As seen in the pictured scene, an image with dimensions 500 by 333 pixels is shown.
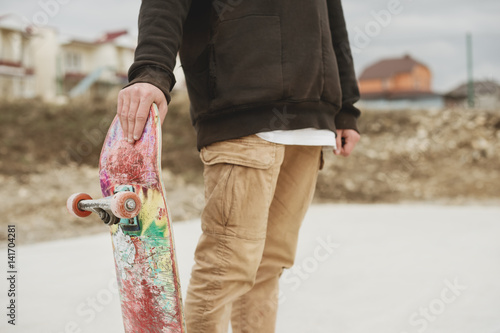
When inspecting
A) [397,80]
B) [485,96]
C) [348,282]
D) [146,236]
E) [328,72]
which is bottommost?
[348,282]

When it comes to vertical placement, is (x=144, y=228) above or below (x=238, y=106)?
below

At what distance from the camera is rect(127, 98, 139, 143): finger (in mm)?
1147

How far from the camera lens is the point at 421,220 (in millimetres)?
4691

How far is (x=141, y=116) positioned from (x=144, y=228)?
0.27m

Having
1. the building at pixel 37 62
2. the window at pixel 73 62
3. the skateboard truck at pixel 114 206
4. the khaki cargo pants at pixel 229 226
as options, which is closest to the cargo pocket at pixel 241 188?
the khaki cargo pants at pixel 229 226

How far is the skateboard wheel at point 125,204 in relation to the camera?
1059 millimetres

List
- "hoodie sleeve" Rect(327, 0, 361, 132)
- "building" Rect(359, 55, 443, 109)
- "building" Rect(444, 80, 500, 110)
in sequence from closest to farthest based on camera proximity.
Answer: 1. "hoodie sleeve" Rect(327, 0, 361, 132)
2. "building" Rect(444, 80, 500, 110)
3. "building" Rect(359, 55, 443, 109)

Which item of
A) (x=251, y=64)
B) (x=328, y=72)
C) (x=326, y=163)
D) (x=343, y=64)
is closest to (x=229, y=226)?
(x=251, y=64)

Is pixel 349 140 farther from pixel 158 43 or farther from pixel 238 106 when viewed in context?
pixel 158 43

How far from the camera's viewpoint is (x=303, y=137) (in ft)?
4.63

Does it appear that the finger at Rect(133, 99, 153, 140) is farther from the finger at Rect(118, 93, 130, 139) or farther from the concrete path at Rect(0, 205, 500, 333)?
the concrete path at Rect(0, 205, 500, 333)

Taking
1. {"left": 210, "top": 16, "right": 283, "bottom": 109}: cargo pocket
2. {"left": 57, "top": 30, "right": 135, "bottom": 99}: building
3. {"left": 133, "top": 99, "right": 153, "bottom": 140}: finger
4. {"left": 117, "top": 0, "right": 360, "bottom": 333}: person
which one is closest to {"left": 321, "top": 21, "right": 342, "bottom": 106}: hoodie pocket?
{"left": 117, "top": 0, "right": 360, "bottom": 333}: person

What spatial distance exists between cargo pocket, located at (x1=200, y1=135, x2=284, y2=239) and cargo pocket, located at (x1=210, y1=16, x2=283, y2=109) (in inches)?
4.8

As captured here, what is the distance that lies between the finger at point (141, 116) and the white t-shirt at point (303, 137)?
33cm
